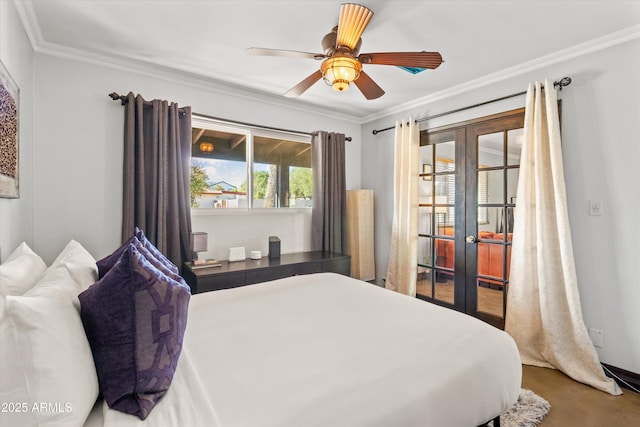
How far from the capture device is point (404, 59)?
6.26 ft

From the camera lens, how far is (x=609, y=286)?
7.63ft

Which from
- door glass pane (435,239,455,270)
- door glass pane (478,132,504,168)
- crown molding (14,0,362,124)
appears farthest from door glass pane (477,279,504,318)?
crown molding (14,0,362,124)

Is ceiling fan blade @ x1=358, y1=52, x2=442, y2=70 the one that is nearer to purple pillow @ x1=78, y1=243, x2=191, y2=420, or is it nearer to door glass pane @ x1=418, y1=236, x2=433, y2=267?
purple pillow @ x1=78, y1=243, x2=191, y2=420

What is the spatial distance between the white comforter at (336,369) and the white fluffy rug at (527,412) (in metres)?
0.64

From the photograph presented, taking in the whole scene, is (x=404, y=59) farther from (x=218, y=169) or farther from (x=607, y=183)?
(x=218, y=169)

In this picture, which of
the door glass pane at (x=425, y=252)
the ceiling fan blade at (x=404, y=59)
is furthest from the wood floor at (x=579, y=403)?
the ceiling fan blade at (x=404, y=59)

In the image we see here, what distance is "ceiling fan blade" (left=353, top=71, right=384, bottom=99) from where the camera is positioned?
2195 millimetres

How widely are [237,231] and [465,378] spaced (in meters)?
2.72

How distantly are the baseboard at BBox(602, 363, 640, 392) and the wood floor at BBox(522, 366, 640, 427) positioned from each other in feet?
0.22

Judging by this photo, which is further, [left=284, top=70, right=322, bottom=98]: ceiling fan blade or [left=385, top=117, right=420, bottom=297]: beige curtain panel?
[left=385, top=117, right=420, bottom=297]: beige curtain panel

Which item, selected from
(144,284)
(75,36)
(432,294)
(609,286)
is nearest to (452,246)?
(432,294)

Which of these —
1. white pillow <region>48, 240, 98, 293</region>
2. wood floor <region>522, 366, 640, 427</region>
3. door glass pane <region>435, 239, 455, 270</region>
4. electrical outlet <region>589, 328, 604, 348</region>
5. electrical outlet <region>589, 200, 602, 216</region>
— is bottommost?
wood floor <region>522, 366, 640, 427</region>

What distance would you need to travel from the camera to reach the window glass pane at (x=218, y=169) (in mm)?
3197

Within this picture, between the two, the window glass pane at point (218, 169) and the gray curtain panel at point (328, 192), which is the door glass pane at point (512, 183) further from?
the window glass pane at point (218, 169)
